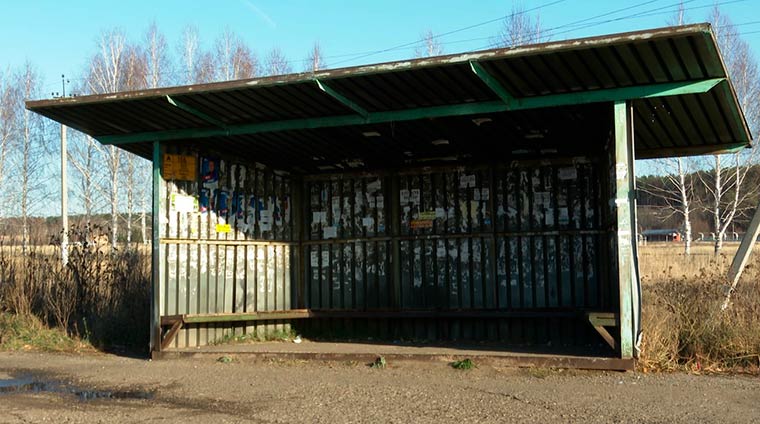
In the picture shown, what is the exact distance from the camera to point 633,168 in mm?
8633

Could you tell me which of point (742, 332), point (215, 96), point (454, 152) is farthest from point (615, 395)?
point (215, 96)

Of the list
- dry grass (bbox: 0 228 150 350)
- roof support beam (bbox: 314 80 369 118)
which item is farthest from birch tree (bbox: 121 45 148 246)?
roof support beam (bbox: 314 80 369 118)

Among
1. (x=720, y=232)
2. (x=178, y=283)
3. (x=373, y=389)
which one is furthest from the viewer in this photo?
(x=720, y=232)

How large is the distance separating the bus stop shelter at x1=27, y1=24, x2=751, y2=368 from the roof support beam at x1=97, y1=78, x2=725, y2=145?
0.07ft

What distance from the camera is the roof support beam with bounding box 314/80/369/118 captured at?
8891mm

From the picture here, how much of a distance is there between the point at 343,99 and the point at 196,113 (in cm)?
221

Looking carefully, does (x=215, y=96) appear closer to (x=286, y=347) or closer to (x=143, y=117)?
(x=143, y=117)

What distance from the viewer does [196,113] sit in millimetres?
9945

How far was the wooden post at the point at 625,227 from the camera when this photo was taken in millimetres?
8523

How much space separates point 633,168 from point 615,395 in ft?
9.20

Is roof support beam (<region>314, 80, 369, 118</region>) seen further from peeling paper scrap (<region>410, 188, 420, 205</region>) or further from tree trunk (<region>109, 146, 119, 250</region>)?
tree trunk (<region>109, 146, 119, 250</region>)

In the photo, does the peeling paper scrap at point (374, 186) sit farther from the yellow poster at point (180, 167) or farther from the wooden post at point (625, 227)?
the wooden post at point (625, 227)

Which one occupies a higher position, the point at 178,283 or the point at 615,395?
the point at 178,283

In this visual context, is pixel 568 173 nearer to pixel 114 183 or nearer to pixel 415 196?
pixel 415 196
